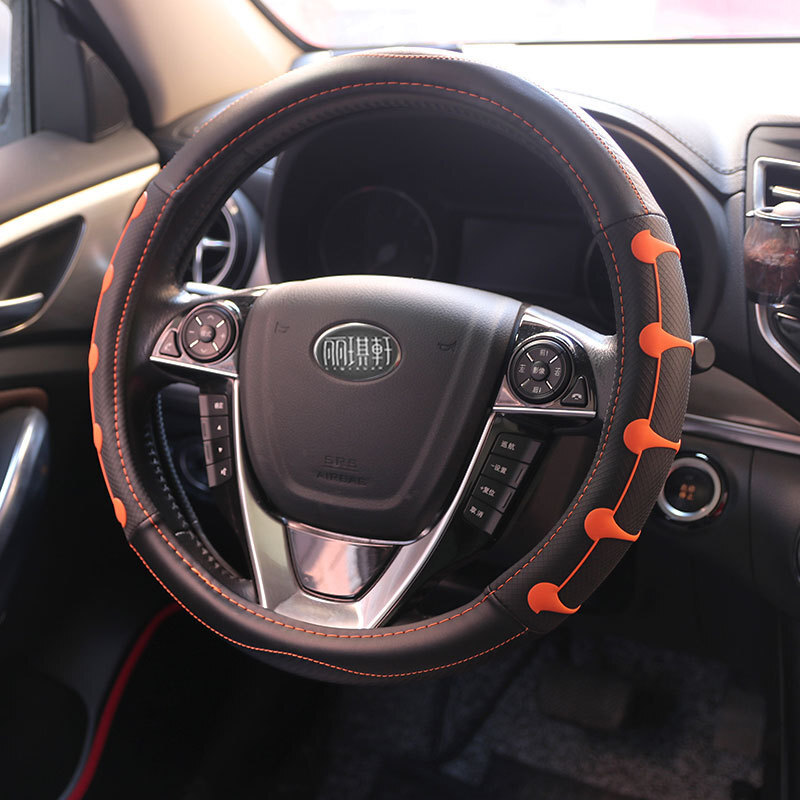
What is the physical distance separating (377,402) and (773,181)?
56 centimetres

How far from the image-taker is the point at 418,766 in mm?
1486

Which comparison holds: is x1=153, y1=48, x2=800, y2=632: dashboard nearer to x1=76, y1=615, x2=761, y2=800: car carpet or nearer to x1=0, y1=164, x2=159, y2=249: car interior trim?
x1=0, y1=164, x2=159, y2=249: car interior trim

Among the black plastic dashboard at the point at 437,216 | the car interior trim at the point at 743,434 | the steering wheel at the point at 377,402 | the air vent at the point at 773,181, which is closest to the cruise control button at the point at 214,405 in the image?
the steering wheel at the point at 377,402

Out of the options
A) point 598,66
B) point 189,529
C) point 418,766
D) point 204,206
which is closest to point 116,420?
point 189,529

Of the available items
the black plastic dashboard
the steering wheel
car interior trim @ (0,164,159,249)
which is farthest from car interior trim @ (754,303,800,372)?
car interior trim @ (0,164,159,249)

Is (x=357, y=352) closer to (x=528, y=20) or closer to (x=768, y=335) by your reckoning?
(x=768, y=335)

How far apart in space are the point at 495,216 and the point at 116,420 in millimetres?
704

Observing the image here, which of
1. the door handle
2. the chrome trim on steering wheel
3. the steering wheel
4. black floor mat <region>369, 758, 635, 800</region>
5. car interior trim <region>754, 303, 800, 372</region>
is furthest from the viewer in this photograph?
black floor mat <region>369, 758, 635, 800</region>

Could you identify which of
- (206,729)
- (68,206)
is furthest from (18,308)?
(206,729)

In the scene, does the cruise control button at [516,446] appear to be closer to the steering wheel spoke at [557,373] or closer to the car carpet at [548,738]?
the steering wheel spoke at [557,373]

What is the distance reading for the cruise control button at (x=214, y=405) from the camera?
0.88m

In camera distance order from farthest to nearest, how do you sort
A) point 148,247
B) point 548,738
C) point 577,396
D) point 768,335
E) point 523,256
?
point 548,738, point 523,256, point 768,335, point 148,247, point 577,396

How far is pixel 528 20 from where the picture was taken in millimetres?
1410

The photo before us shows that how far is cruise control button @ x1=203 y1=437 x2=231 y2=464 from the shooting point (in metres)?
0.87
